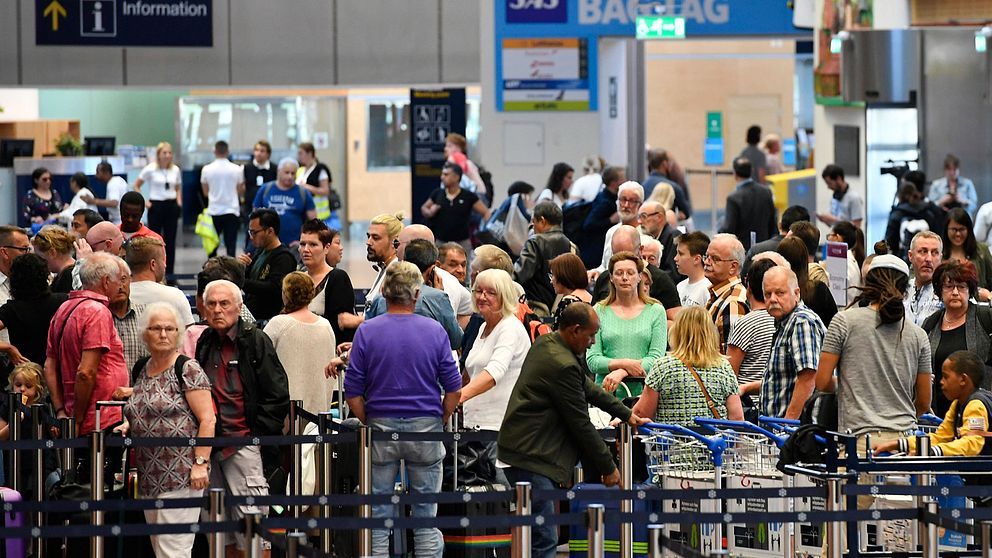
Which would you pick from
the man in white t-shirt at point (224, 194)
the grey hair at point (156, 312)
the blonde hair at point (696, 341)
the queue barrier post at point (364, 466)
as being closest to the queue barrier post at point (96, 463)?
the grey hair at point (156, 312)

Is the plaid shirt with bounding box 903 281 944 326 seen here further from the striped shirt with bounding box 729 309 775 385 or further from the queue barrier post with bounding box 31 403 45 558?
the queue barrier post with bounding box 31 403 45 558

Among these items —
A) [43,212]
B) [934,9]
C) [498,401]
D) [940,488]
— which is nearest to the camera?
[940,488]

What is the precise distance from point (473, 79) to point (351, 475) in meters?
16.4

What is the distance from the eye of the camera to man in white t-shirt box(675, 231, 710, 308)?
9305 millimetres

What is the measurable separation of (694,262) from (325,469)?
2911 mm

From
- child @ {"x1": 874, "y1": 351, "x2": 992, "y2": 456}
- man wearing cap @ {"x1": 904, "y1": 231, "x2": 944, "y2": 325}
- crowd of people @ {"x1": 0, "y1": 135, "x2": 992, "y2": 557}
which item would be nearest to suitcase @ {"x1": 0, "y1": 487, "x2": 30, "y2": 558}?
crowd of people @ {"x1": 0, "y1": 135, "x2": 992, "y2": 557}

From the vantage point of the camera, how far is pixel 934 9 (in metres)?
17.4

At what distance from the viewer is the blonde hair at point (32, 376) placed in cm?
811

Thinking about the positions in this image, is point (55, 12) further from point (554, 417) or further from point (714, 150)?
point (554, 417)

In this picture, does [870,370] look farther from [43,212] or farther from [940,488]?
[43,212]

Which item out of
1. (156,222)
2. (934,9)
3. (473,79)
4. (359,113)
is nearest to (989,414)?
(934,9)

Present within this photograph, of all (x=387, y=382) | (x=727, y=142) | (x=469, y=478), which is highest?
(x=727, y=142)

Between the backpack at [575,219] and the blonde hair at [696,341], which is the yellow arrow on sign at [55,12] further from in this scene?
the blonde hair at [696,341]

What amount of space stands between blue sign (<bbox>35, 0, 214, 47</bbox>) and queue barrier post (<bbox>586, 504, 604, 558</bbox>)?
18882mm
